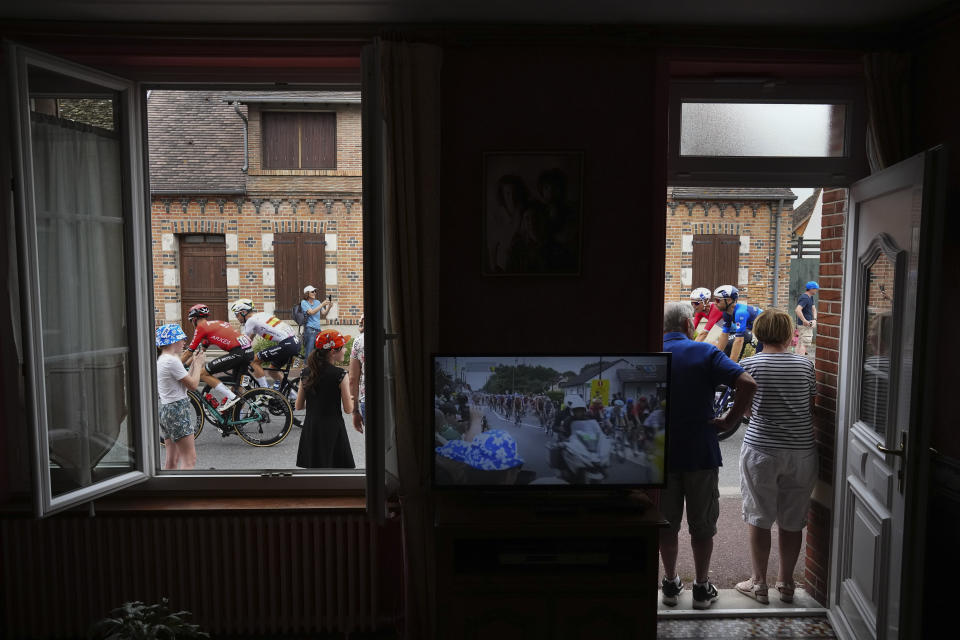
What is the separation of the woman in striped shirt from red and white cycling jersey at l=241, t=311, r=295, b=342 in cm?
406

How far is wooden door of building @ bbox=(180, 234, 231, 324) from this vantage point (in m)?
8.16

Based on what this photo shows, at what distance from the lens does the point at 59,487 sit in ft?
7.64

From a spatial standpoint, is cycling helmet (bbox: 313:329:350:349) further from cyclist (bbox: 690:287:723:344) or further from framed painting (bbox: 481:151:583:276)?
cyclist (bbox: 690:287:723:344)

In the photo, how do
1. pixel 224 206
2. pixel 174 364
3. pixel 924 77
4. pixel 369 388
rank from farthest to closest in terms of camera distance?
pixel 224 206
pixel 174 364
pixel 924 77
pixel 369 388

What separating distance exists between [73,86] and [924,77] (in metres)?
3.46

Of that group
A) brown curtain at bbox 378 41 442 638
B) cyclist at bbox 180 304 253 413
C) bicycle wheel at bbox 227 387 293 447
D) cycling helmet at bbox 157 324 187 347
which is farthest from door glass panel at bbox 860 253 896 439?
cyclist at bbox 180 304 253 413

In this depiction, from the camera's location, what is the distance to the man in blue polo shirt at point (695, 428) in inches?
104

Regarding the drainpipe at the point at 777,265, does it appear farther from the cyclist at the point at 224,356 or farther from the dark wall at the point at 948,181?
the cyclist at the point at 224,356

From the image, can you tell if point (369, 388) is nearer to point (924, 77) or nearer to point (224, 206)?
point (924, 77)

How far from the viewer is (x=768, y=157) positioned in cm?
269

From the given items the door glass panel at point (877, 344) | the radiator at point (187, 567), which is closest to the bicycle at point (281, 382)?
the radiator at point (187, 567)

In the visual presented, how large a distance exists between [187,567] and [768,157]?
10.3 ft

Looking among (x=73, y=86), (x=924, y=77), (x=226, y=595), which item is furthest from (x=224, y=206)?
(x=924, y=77)

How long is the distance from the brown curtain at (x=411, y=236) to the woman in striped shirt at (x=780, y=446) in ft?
5.19
